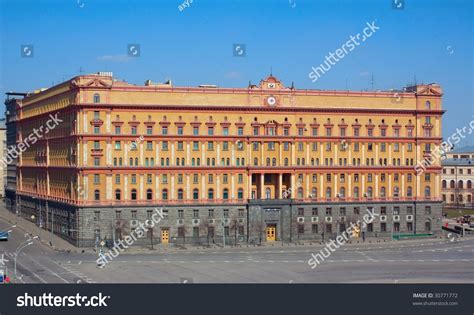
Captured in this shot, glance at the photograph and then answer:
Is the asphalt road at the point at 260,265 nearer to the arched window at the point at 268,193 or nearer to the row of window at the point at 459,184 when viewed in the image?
Result: the arched window at the point at 268,193

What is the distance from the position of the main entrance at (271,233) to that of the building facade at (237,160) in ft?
0.47

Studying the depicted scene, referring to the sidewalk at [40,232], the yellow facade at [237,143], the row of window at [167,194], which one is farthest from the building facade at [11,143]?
the row of window at [167,194]

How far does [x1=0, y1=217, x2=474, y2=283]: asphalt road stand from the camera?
91.9 m

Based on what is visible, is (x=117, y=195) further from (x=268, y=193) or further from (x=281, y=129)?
(x=281, y=129)

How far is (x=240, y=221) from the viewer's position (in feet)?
416

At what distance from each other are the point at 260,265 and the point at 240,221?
24575mm

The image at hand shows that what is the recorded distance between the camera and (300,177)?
5089 inches

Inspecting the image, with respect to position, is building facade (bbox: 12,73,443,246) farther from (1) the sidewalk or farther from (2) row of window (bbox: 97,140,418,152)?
(1) the sidewalk

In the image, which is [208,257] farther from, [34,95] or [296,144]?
[34,95]

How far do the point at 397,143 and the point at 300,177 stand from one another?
1627 centimetres

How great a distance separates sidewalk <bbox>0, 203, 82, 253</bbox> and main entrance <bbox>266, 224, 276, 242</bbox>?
88.8 ft

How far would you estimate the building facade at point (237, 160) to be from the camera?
121 m
